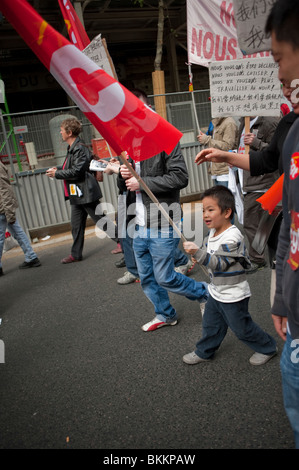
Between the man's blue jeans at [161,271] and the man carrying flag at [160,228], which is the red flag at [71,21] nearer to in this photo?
the man carrying flag at [160,228]

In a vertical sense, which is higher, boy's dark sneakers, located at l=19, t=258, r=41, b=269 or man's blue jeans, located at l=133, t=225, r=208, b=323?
man's blue jeans, located at l=133, t=225, r=208, b=323

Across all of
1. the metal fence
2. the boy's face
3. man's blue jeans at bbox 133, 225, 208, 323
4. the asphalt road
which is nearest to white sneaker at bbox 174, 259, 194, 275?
the asphalt road

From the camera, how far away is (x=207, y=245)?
2.70 metres

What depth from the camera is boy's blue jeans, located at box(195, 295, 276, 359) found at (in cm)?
253

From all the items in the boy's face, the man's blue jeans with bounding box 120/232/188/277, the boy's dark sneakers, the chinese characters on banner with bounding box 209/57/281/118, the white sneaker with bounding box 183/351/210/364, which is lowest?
the boy's dark sneakers

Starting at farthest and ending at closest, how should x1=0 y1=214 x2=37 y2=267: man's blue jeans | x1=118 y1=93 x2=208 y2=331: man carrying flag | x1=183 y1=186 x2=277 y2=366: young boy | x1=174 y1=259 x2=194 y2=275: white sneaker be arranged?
x1=0 y1=214 x2=37 y2=267: man's blue jeans → x1=174 y1=259 x2=194 y2=275: white sneaker → x1=118 y1=93 x2=208 y2=331: man carrying flag → x1=183 y1=186 x2=277 y2=366: young boy

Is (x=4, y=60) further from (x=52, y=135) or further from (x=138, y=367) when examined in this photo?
(x=138, y=367)

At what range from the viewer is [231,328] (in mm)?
2576

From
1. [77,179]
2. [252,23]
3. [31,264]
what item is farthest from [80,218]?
[252,23]

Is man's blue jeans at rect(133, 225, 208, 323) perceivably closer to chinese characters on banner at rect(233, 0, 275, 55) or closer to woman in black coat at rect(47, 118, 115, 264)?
chinese characters on banner at rect(233, 0, 275, 55)

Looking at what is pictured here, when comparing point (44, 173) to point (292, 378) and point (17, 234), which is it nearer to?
point (17, 234)

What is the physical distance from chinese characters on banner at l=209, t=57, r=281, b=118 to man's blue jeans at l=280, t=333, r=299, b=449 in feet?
7.70

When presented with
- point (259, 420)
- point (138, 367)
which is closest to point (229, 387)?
point (259, 420)
